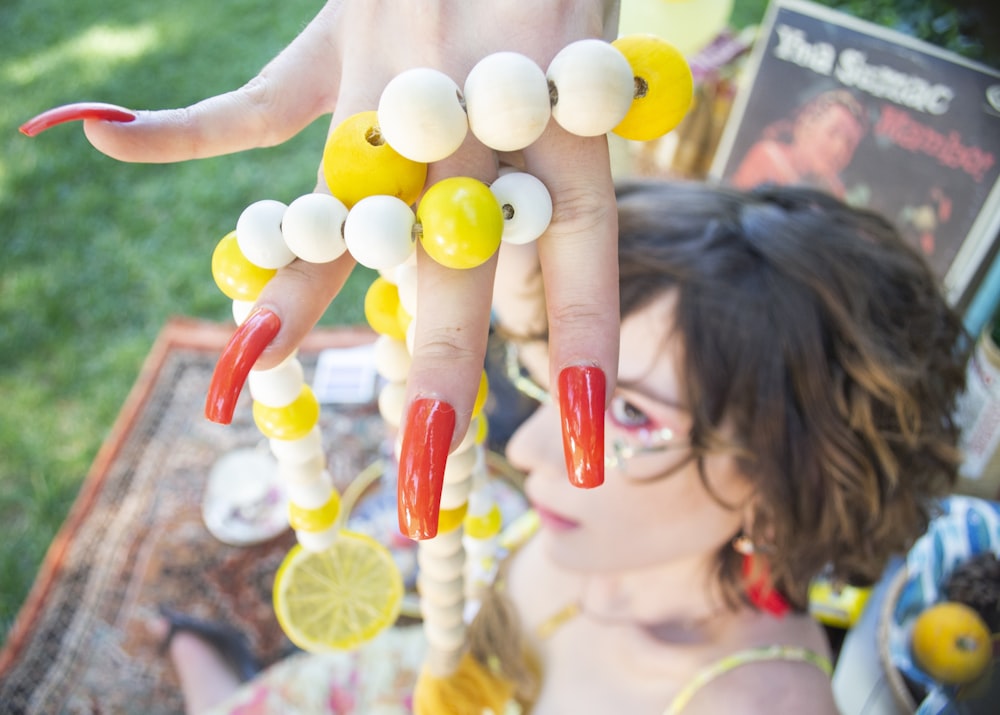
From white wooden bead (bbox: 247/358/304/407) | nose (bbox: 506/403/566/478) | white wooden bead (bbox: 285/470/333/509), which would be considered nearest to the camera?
white wooden bead (bbox: 247/358/304/407)

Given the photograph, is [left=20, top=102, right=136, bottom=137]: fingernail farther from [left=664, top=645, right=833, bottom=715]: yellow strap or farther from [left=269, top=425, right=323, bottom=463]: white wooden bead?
[left=664, top=645, right=833, bottom=715]: yellow strap

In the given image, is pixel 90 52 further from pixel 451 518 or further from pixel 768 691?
pixel 768 691

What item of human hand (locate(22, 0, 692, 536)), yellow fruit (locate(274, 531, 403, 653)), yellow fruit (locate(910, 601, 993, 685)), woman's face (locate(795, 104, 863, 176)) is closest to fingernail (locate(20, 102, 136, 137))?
human hand (locate(22, 0, 692, 536))

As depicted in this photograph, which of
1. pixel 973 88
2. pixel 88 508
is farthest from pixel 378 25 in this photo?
pixel 88 508

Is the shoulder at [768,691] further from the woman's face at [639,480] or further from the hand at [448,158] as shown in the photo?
the hand at [448,158]

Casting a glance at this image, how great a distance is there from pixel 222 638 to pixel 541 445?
993mm

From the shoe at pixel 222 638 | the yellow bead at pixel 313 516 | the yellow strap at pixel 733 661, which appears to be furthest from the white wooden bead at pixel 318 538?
the shoe at pixel 222 638

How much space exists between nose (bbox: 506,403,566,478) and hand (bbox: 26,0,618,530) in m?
0.45

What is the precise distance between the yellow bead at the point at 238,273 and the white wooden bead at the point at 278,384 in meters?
0.07

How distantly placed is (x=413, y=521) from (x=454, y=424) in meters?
0.05

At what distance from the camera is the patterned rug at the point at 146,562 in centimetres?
146

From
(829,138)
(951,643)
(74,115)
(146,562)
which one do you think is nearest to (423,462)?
(74,115)

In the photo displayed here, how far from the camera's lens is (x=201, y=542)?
1665mm

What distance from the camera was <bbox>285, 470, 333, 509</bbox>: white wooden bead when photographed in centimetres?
60
